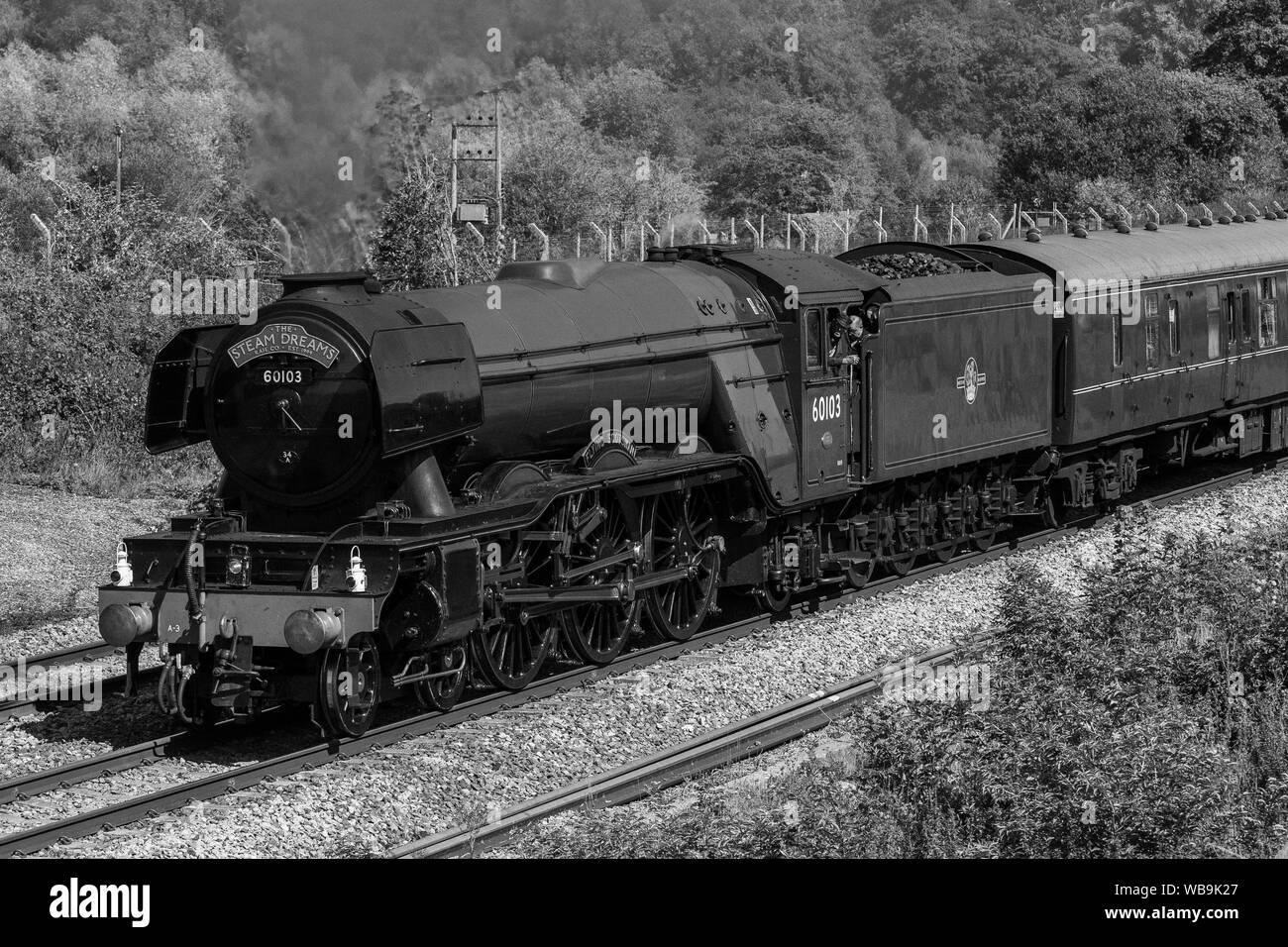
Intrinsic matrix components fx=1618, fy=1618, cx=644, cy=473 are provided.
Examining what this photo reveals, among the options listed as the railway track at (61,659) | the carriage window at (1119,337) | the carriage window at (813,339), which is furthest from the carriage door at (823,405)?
the railway track at (61,659)

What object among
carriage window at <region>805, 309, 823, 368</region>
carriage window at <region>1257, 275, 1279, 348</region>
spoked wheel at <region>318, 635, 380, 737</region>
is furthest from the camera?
carriage window at <region>1257, 275, 1279, 348</region>

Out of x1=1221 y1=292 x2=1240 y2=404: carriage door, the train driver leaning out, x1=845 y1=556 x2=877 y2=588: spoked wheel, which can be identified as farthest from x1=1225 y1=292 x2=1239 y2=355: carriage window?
the train driver leaning out

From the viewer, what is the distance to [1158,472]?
2230cm

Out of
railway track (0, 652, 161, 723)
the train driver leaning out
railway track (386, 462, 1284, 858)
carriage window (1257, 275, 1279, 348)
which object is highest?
carriage window (1257, 275, 1279, 348)

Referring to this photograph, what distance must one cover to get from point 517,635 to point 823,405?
13.7ft

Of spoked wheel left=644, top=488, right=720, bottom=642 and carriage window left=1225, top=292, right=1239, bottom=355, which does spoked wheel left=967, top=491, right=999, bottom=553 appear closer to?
spoked wheel left=644, top=488, right=720, bottom=642

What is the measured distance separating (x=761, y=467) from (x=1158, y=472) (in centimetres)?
1042

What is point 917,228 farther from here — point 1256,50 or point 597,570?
point 597,570

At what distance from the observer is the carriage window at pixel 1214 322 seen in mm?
21375

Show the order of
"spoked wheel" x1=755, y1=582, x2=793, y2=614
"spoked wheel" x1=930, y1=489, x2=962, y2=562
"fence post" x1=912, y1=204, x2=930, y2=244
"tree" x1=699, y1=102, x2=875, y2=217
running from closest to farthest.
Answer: "spoked wheel" x1=755, y1=582, x2=793, y2=614 < "spoked wheel" x1=930, y1=489, x2=962, y2=562 < "fence post" x1=912, y1=204, x2=930, y2=244 < "tree" x1=699, y1=102, x2=875, y2=217

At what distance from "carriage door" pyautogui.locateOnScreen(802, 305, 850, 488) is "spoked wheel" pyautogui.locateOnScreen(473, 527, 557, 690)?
11.2ft

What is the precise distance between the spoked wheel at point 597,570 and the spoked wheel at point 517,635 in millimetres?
204

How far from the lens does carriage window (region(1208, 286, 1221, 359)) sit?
2138cm

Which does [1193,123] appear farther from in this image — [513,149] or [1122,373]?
[1122,373]
